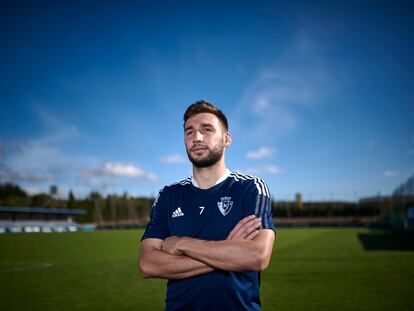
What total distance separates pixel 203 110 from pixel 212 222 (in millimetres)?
912

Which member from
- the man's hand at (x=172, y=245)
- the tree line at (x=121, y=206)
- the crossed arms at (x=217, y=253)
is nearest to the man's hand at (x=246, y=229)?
the crossed arms at (x=217, y=253)

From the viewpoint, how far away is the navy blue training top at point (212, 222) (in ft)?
7.75

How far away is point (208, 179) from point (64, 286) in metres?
8.13

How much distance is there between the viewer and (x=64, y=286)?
905 centimetres

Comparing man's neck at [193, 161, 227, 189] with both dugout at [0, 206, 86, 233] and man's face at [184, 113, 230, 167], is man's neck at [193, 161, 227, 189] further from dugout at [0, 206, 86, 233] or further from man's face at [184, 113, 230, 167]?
dugout at [0, 206, 86, 233]

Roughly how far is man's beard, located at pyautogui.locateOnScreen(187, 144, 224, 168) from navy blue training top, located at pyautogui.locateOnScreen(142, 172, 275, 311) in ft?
0.64

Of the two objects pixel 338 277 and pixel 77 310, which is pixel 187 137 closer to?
pixel 77 310

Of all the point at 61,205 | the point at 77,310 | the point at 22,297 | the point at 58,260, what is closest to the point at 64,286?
the point at 22,297

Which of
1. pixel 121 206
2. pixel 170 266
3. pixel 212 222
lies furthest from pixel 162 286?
pixel 121 206

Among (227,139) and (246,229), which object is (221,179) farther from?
(246,229)

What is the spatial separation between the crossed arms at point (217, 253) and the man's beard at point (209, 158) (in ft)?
1.74

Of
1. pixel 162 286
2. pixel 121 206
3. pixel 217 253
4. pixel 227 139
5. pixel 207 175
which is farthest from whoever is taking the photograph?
pixel 121 206

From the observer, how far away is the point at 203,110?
9.04 ft

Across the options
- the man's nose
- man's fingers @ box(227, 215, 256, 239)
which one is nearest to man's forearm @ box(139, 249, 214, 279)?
man's fingers @ box(227, 215, 256, 239)
